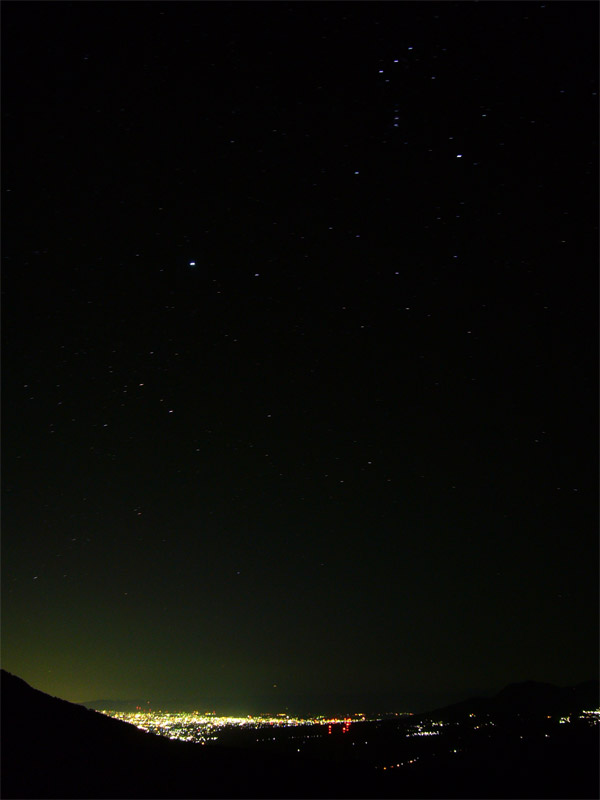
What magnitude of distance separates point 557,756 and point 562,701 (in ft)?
379

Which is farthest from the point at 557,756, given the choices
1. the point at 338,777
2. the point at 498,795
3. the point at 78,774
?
the point at 78,774

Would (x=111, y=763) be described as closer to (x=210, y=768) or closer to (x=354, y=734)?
(x=210, y=768)

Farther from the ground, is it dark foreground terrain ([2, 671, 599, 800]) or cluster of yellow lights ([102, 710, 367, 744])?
dark foreground terrain ([2, 671, 599, 800])

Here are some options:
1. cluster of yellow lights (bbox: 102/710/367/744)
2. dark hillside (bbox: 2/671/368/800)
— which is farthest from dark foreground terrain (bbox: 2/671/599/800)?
cluster of yellow lights (bbox: 102/710/367/744)

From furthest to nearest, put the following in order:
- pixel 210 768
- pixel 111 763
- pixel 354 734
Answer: pixel 354 734
pixel 210 768
pixel 111 763

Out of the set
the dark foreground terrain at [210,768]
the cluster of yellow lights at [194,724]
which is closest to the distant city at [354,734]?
the cluster of yellow lights at [194,724]

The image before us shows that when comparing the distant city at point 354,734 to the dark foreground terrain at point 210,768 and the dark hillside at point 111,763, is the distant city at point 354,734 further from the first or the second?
the dark hillside at point 111,763

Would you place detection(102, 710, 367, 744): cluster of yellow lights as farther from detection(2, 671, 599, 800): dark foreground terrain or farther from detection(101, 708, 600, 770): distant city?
detection(2, 671, 599, 800): dark foreground terrain

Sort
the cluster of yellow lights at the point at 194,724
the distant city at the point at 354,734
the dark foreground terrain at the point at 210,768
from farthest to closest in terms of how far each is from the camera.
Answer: the cluster of yellow lights at the point at 194,724, the distant city at the point at 354,734, the dark foreground terrain at the point at 210,768

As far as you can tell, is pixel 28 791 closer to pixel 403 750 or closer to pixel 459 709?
pixel 403 750

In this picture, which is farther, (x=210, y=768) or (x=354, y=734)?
(x=354, y=734)

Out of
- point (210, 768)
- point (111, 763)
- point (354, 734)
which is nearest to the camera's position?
point (111, 763)

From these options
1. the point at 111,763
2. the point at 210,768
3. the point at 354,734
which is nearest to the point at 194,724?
the point at 354,734

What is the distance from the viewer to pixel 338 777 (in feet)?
68.6
